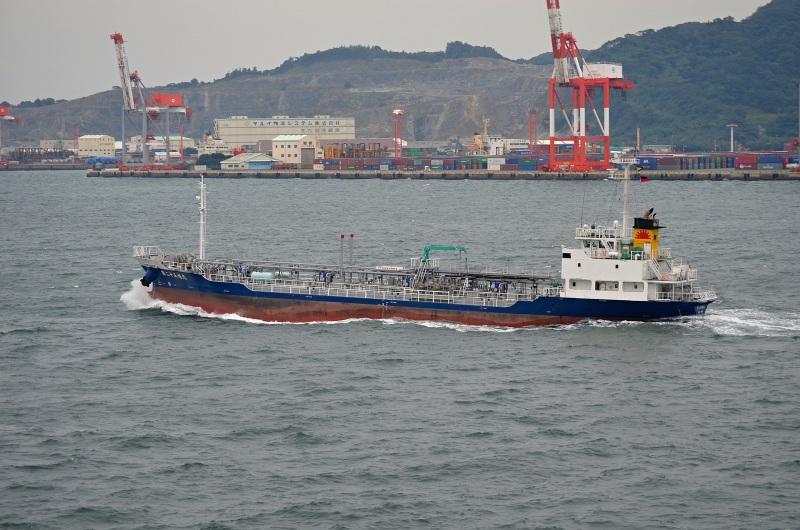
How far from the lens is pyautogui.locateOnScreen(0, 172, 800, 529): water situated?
1366 inches

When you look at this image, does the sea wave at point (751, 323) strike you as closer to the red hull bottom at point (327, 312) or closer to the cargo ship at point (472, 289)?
the cargo ship at point (472, 289)

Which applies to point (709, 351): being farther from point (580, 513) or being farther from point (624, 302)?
point (580, 513)

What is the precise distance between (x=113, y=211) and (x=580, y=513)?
4460 inches

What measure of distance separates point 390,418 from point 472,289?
55.9 feet

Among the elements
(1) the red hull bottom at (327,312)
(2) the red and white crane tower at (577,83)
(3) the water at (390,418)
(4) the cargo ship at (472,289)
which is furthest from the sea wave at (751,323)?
(2) the red and white crane tower at (577,83)

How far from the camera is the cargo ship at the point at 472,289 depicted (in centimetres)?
5519

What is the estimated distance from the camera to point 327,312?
58906 mm

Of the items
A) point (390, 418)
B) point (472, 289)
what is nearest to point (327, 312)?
point (472, 289)

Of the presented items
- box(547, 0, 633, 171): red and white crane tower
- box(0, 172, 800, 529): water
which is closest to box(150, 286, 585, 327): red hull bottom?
box(0, 172, 800, 529): water

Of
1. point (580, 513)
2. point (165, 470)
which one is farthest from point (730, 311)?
point (165, 470)

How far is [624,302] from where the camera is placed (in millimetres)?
55062

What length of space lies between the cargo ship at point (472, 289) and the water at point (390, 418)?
3.17 ft

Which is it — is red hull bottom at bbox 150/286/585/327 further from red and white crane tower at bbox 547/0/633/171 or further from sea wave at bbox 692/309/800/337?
red and white crane tower at bbox 547/0/633/171

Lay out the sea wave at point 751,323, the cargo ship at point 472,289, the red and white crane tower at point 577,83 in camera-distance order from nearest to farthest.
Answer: the cargo ship at point 472,289 → the sea wave at point 751,323 → the red and white crane tower at point 577,83
